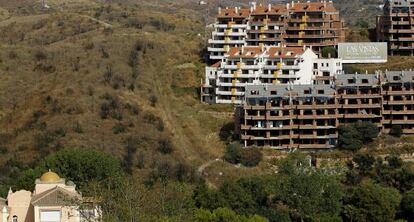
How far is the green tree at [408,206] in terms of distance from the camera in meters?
68.7

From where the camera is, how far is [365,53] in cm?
9369

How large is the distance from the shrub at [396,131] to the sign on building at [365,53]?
11.8m

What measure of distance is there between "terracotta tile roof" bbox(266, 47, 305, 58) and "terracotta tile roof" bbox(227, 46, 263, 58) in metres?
1.05

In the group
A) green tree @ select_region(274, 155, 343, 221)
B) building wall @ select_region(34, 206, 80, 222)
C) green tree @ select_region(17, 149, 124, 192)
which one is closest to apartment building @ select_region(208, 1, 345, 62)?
green tree @ select_region(274, 155, 343, 221)

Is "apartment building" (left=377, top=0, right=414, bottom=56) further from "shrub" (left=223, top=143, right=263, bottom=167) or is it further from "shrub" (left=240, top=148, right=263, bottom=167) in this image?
"shrub" (left=240, top=148, right=263, bottom=167)

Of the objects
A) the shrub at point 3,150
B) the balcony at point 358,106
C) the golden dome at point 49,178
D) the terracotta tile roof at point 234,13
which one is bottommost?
the shrub at point 3,150

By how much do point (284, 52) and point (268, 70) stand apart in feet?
6.69

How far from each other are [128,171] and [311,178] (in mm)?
14287

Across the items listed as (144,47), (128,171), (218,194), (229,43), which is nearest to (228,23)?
(229,43)

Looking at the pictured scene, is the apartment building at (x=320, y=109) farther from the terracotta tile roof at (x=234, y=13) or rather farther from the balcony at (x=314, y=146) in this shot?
the terracotta tile roof at (x=234, y=13)

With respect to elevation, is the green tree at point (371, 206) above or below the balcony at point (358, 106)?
below

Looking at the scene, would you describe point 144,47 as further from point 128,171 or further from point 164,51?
point 128,171

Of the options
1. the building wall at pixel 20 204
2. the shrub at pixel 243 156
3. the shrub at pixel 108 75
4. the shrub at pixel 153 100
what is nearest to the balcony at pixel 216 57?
the shrub at pixel 153 100

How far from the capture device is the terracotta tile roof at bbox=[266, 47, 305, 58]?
294 feet
